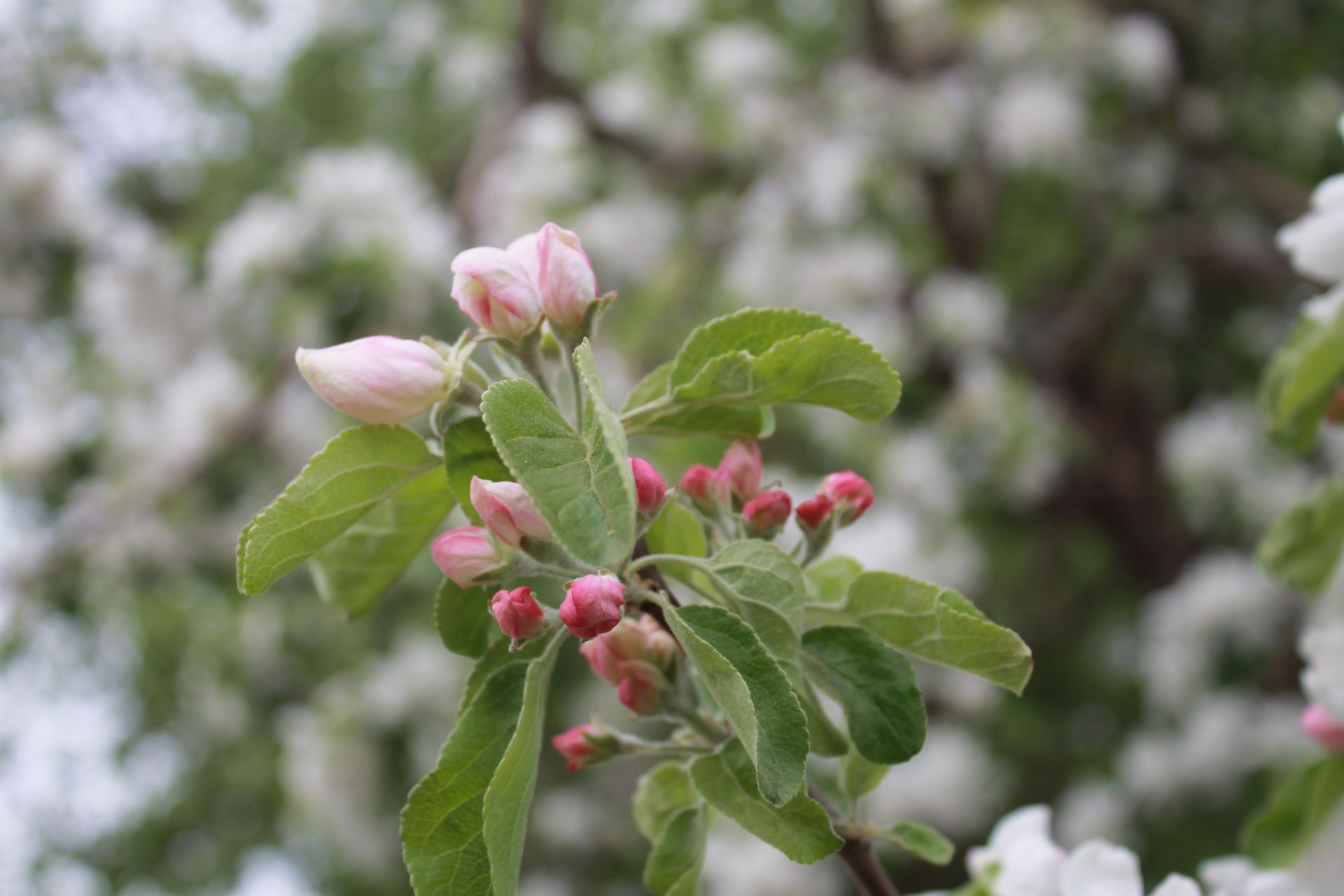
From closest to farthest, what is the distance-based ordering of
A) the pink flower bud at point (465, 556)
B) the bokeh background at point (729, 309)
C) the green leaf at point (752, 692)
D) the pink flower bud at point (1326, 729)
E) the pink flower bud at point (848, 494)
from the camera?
the green leaf at point (752, 692)
the pink flower bud at point (465, 556)
the pink flower bud at point (848, 494)
the pink flower bud at point (1326, 729)
the bokeh background at point (729, 309)

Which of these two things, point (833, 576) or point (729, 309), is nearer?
point (833, 576)

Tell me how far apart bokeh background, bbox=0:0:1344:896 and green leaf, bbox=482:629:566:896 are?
1.82 metres

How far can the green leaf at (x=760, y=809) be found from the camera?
0.53 m

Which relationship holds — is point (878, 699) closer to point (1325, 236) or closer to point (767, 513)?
point (767, 513)

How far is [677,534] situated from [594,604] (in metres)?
0.17

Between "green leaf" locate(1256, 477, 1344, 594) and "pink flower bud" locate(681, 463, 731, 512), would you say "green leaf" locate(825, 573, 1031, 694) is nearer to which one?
"pink flower bud" locate(681, 463, 731, 512)

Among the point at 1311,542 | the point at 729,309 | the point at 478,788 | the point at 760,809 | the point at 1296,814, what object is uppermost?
the point at 729,309

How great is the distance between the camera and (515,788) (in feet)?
1.73

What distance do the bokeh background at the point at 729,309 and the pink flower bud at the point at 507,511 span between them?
184 centimetres

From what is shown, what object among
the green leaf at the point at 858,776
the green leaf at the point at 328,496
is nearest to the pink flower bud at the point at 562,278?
the green leaf at the point at 328,496

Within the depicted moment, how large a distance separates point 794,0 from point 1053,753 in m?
3.40

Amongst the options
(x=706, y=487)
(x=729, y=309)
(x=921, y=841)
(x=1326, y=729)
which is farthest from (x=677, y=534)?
(x=729, y=309)

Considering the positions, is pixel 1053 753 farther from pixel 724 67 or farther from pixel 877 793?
pixel 724 67

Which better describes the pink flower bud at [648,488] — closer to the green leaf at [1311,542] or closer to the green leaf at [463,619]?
the green leaf at [463,619]
